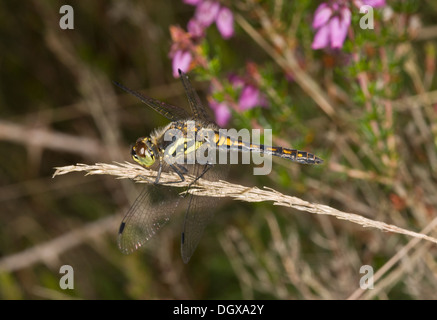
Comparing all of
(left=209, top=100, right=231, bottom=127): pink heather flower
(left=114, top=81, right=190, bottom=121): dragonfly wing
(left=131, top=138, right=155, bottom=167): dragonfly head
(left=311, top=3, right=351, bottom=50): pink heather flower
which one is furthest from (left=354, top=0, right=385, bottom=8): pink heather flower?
(left=131, top=138, right=155, bottom=167): dragonfly head

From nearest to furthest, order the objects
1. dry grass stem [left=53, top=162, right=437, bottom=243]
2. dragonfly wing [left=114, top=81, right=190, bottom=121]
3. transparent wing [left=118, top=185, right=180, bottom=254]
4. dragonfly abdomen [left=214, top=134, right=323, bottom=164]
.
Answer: dry grass stem [left=53, top=162, right=437, bottom=243]
transparent wing [left=118, top=185, right=180, bottom=254]
dragonfly abdomen [left=214, top=134, right=323, bottom=164]
dragonfly wing [left=114, top=81, right=190, bottom=121]

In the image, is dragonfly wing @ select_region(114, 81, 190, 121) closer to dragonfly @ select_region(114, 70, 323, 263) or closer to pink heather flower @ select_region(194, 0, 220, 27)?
dragonfly @ select_region(114, 70, 323, 263)

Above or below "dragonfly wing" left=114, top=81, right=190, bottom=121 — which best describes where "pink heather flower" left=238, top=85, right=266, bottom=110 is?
above

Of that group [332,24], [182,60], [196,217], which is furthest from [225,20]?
[196,217]

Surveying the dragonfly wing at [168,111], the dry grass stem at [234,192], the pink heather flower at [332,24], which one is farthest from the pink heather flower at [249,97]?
the dry grass stem at [234,192]

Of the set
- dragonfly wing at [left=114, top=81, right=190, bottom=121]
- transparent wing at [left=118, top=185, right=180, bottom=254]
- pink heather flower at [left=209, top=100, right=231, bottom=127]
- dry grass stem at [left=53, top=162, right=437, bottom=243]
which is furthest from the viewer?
pink heather flower at [left=209, top=100, right=231, bottom=127]

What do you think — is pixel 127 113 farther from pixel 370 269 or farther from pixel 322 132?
pixel 370 269
